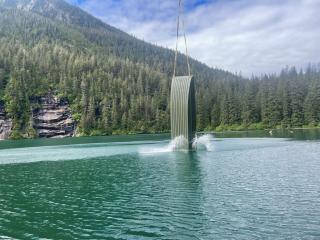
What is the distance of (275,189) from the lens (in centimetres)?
2891

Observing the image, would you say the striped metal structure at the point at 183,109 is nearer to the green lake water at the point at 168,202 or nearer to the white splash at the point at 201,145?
the white splash at the point at 201,145

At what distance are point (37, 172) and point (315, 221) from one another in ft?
116

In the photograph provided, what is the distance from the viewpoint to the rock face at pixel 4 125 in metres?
172

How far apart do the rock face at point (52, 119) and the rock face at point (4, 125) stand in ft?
36.6

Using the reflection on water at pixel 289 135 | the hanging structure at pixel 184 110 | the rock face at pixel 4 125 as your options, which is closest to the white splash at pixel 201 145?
the hanging structure at pixel 184 110

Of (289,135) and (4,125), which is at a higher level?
(4,125)

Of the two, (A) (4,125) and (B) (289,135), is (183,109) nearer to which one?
(B) (289,135)

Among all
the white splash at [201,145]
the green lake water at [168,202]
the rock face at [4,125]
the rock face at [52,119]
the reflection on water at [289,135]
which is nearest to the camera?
the green lake water at [168,202]

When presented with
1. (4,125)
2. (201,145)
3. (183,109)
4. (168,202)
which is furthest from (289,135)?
(4,125)

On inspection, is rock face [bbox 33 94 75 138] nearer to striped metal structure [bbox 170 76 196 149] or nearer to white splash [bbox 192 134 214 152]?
white splash [bbox 192 134 214 152]

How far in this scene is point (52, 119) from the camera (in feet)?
600

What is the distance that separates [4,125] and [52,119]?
21.1 metres

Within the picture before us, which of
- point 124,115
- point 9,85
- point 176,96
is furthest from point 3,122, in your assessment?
point 176,96

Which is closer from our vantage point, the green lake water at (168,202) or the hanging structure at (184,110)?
the green lake water at (168,202)
